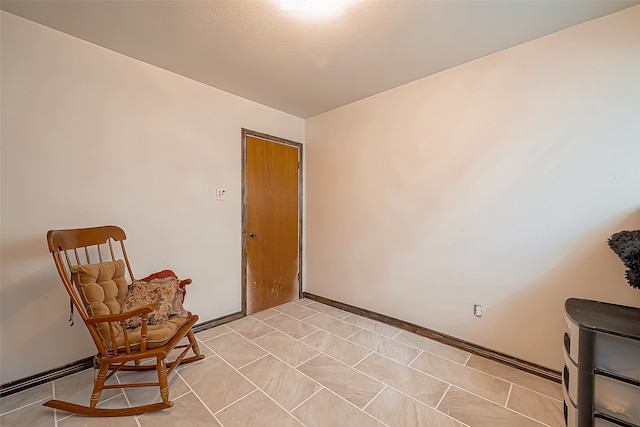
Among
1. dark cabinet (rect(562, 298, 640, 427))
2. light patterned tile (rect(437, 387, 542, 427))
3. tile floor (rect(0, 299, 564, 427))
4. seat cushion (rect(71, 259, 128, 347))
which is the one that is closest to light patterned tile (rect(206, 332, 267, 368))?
tile floor (rect(0, 299, 564, 427))

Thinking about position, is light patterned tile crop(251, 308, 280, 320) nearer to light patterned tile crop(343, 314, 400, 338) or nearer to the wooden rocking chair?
light patterned tile crop(343, 314, 400, 338)

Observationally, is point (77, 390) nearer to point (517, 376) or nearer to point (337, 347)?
point (337, 347)

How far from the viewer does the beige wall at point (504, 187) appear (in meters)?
1.77

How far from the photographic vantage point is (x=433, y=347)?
2.41m

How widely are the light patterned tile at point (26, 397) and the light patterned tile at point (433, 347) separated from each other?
2628 millimetres

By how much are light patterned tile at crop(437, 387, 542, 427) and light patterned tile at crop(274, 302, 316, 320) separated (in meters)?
1.68

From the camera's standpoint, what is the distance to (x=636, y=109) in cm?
169

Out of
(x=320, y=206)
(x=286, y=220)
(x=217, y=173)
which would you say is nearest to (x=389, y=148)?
(x=320, y=206)

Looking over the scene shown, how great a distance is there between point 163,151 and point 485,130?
110 inches

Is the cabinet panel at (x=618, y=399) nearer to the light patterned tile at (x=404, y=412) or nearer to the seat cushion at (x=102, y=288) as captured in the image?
→ the light patterned tile at (x=404, y=412)

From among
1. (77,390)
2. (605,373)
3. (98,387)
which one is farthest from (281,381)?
(605,373)

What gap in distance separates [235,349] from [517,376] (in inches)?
87.3

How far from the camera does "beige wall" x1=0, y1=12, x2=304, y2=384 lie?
1833mm

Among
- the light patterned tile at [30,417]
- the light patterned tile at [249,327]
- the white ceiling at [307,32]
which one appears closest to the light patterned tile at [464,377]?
the light patterned tile at [249,327]
